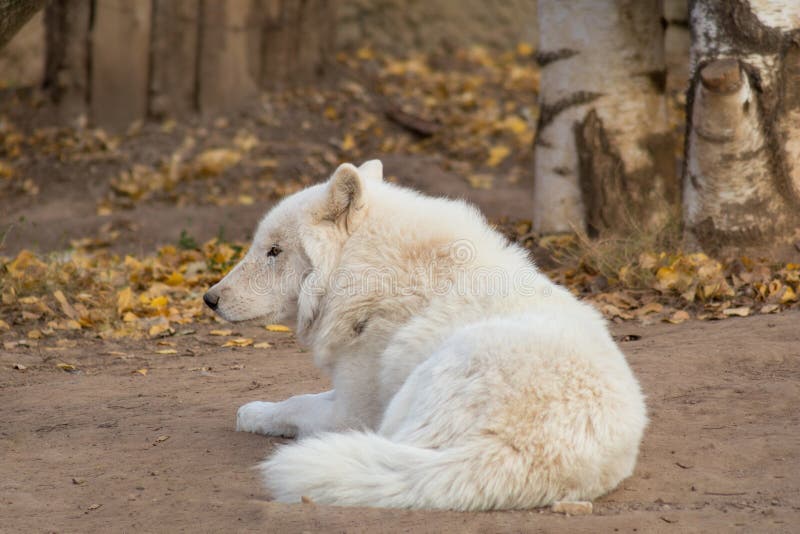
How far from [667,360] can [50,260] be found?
4.81 m

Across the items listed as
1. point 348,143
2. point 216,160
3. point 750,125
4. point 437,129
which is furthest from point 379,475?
point 437,129

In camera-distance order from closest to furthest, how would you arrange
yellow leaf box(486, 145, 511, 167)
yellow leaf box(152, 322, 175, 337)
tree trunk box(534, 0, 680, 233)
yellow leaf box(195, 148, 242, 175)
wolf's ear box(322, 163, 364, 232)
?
wolf's ear box(322, 163, 364, 232)
yellow leaf box(152, 322, 175, 337)
tree trunk box(534, 0, 680, 233)
yellow leaf box(195, 148, 242, 175)
yellow leaf box(486, 145, 511, 167)

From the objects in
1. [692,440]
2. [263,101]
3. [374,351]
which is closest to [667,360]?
[692,440]

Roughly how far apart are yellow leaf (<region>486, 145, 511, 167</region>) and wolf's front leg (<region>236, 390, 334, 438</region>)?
796cm

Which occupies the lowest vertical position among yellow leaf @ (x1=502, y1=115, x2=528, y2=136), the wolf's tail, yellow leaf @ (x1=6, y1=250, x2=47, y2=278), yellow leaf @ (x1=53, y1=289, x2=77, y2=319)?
yellow leaf @ (x1=53, y1=289, x2=77, y2=319)

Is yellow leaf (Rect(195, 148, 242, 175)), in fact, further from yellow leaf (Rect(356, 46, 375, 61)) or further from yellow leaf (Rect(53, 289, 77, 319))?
yellow leaf (Rect(53, 289, 77, 319))

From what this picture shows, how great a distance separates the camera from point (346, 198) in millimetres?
4363

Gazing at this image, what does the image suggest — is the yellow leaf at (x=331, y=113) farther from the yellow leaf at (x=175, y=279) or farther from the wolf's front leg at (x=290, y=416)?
the wolf's front leg at (x=290, y=416)

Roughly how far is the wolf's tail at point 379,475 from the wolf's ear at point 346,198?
1.18m

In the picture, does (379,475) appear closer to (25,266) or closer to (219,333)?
(219,333)

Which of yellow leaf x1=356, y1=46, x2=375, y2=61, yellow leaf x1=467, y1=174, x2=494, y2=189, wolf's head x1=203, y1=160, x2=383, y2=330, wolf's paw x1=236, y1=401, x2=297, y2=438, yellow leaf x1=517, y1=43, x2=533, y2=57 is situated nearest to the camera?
wolf's head x1=203, y1=160, x2=383, y2=330

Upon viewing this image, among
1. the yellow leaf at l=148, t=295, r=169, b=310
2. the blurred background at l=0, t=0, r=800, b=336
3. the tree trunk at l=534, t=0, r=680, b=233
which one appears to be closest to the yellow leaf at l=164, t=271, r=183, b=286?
the blurred background at l=0, t=0, r=800, b=336

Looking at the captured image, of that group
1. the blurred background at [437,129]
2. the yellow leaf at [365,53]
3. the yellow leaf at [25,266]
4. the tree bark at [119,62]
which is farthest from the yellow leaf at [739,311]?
the yellow leaf at [365,53]

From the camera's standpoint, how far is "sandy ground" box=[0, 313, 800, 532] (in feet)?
11.2
